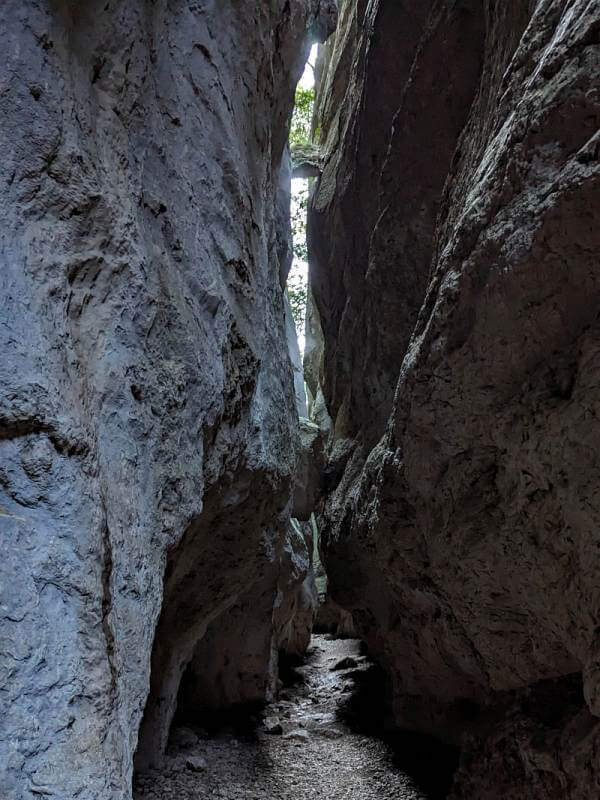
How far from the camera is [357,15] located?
390 inches

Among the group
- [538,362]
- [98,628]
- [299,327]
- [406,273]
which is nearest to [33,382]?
[98,628]

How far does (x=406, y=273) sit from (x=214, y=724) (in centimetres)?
607

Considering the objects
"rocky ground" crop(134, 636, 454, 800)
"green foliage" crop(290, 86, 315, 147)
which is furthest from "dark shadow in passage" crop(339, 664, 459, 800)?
"green foliage" crop(290, 86, 315, 147)

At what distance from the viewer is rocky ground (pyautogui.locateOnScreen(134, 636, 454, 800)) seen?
5719 mm

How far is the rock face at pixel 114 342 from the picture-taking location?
6.74 ft

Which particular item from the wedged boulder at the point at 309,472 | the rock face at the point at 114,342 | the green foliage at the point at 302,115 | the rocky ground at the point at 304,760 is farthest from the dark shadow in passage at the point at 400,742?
the green foliage at the point at 302,115

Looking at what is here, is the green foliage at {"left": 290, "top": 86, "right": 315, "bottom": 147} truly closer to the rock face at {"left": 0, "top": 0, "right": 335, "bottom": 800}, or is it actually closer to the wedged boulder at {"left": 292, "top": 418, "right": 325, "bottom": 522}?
the wedged boulder at {"left": 292, "top": 418, "right": 325, "bottom": 522}

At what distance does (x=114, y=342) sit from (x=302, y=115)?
16.2 meters

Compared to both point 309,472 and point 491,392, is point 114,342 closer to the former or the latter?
point 491,392

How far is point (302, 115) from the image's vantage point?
56.5ft

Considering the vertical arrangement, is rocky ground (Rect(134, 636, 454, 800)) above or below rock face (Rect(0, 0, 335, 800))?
below

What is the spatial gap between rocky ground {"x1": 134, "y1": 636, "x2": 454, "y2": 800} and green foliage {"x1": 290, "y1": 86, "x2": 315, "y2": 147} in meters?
14.1

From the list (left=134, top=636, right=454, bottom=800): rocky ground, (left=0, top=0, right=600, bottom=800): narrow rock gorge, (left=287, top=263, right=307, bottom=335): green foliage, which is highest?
(left=287, top=263, right=307, bottom=335): green foliage

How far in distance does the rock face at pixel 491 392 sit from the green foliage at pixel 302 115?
9595 mm
